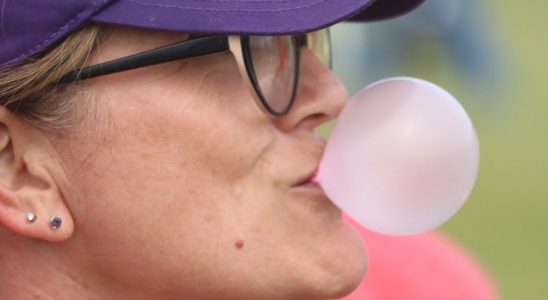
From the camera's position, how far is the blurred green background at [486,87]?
5.84m

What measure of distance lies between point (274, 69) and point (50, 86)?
16.4 inches

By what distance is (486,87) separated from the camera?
699cm

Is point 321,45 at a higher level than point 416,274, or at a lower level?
higher

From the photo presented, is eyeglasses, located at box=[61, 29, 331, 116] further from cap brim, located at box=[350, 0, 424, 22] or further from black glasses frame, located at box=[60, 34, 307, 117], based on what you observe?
cap brim, located at box=[350, 0, 424, 22]

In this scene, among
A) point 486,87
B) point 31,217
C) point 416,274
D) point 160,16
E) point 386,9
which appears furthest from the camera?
point 486,87

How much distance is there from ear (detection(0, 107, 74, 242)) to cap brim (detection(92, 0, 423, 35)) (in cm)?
27

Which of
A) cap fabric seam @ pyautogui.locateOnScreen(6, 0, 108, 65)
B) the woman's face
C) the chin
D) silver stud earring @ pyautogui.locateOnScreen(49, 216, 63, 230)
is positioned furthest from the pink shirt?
cap fabric seam @ pyautogui.locateOnScreen(6, 0, 108, 65)

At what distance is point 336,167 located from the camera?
6.41 ft

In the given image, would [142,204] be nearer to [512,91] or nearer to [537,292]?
[537,292]

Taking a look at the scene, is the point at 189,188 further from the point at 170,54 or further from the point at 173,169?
the point at 170,54

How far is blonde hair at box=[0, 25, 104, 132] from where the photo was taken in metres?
1.77

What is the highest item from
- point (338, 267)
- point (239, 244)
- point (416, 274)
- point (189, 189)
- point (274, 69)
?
point (274, 69)

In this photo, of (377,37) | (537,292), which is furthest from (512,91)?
(537,292)

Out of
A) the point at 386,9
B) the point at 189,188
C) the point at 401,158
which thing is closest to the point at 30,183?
the point at 189,188
